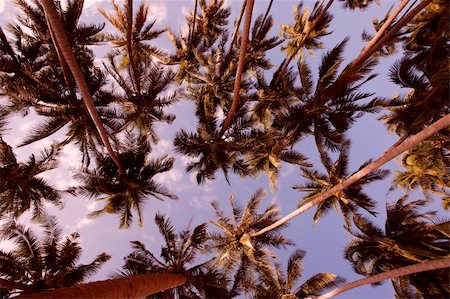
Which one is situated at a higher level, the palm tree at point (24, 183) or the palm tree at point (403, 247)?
the palm tree at point (24, 183)

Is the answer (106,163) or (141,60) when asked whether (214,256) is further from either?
(141,60)

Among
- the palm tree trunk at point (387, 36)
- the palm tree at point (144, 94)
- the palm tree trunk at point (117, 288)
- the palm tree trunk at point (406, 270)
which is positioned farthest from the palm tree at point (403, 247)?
the palm tree at point (144, 94)

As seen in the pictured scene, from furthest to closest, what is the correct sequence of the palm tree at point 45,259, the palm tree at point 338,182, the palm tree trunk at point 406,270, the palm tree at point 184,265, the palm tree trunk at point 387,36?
the palm tree at point 338,182 < the palm tree at point 184,265 < the palm tree trunk at point 387,36 < the palm tree at point 45,259 < the palm tree trunk at point 406,270

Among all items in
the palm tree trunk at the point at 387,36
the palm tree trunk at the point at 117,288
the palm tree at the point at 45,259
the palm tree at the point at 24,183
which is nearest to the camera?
the palm tree trunk at the point at 117,288

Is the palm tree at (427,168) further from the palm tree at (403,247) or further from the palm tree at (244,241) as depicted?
the palm tree at (244,241)

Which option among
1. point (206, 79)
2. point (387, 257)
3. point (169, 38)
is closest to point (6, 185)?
point (206, 79)
